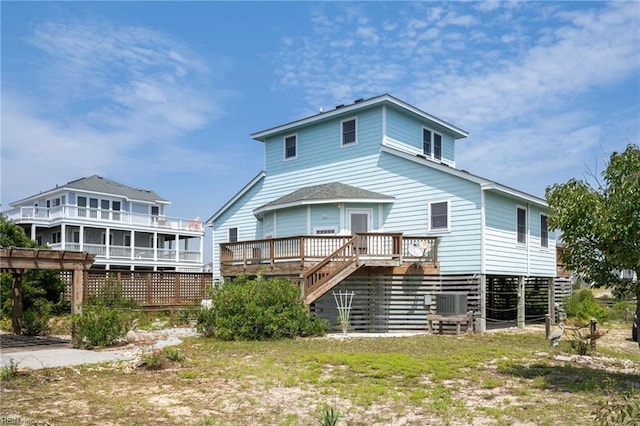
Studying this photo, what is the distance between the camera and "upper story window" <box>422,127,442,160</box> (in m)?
24.4

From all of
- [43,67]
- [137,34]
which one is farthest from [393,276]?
[43,67]

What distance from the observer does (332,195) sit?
70.9 ft

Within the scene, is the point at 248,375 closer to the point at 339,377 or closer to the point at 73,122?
the point at 339,377

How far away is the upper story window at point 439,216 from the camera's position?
2028 cm

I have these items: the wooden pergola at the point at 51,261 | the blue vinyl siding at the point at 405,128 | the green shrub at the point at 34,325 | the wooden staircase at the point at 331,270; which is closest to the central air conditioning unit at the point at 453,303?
the wooden staircase at the point at 331,270

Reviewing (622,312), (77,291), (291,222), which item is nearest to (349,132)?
(291,222)

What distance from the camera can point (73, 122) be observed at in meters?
18.2

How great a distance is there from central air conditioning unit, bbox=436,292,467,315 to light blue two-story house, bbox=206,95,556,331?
0.12 feet

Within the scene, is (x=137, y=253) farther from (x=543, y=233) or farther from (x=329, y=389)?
(x=329, y=389)

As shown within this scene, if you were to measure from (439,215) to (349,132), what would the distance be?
18.2ft

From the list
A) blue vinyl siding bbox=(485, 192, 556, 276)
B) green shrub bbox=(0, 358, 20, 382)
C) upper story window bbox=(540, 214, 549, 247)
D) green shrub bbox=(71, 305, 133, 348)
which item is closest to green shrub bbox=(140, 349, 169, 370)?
green shrub bbox=(0, 358, 20, 382)

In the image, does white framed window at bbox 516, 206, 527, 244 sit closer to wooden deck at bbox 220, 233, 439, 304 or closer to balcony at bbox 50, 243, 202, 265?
wooden deck at bbox 220, 233, 439, 304

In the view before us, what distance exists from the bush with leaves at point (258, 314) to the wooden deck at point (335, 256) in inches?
39.9

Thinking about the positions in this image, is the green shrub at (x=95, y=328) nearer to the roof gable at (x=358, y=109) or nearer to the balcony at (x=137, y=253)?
the roof gable at (x=358, y=109)
